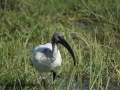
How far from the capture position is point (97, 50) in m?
5.62

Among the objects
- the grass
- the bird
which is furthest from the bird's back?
the grass

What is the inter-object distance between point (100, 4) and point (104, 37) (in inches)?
53.6

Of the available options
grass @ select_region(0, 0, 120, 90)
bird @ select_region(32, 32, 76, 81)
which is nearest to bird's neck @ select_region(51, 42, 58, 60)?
bird @ select_region(32, 32, 76, 81)

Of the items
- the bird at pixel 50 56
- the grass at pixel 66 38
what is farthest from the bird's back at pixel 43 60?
the grass at pixel 66 38

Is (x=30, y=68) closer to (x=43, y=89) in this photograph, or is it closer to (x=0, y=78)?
(x=0, y=78)

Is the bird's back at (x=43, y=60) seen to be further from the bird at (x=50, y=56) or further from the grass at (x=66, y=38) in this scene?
the grass at (x=66, y=38)

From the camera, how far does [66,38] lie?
6469 millimetres

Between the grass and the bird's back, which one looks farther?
the grass

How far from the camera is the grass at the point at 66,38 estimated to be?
17.1ft

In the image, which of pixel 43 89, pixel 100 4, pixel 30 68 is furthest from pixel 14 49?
pixel 100 4

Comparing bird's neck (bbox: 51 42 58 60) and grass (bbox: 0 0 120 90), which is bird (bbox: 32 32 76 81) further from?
grass (bbox: 0 0 120 90)

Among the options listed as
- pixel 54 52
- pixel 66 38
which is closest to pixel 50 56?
pixel 54 52

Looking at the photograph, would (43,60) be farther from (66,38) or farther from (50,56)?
(66,38)

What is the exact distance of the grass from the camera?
5211mm
